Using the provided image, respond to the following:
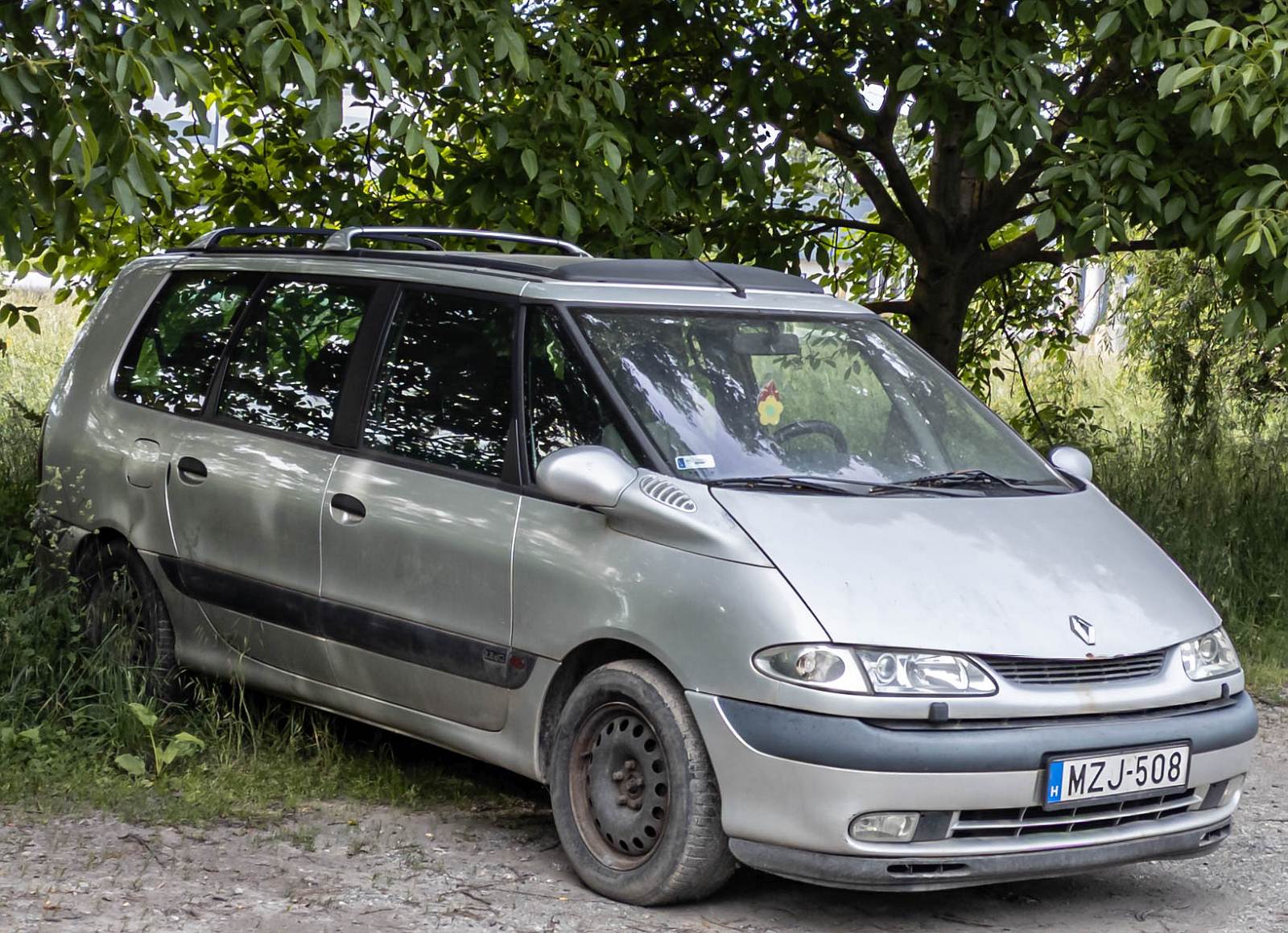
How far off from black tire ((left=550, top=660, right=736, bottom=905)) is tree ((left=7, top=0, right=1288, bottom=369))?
213 cm

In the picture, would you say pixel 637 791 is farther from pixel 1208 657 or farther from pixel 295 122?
pixel 295 122

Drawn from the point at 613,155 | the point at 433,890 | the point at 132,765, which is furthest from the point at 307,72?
the point at 433,890

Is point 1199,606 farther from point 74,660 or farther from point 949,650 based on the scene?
point 74,660

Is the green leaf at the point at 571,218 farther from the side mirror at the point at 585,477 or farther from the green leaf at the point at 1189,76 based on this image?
the side mirror at the point at 585,477

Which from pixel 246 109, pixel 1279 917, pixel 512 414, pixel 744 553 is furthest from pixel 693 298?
pixel 246 109


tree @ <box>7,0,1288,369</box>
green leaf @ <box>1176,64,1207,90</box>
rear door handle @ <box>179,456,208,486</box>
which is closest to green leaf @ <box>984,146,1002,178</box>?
tree @ <box>7,0,1288,369</box>

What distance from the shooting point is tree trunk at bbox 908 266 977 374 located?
10461mm

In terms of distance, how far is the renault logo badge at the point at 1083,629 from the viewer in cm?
442

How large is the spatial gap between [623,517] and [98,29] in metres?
2.45

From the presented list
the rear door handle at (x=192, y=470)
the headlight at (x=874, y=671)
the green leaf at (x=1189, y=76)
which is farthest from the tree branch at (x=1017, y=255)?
the headlight at (x=874, y=671)

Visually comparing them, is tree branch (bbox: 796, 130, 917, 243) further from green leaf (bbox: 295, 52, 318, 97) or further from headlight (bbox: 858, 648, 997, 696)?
headlight (bbox: 858, 648, 997, 696)

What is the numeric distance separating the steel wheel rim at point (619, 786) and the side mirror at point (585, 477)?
57 centimetres

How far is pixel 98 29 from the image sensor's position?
5.44 metres

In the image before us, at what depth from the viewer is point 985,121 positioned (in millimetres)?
7262
